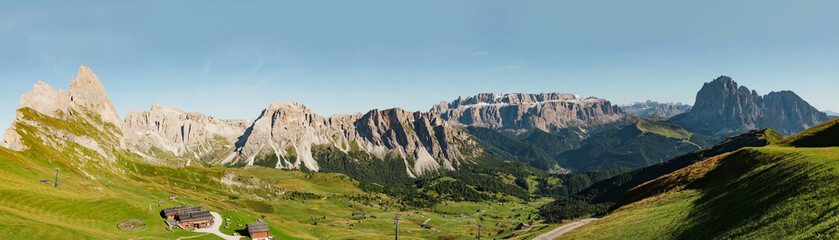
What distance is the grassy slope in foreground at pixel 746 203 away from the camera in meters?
37.2

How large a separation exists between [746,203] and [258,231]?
110181mm

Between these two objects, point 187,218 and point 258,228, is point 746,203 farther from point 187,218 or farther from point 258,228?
point 187,218

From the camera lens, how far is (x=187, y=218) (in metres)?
104

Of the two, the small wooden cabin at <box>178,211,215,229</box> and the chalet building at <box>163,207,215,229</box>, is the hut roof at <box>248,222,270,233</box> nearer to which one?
the small wooden cabin at <box>178,211,215,229</box>

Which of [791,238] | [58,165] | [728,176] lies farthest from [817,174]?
[58,165]

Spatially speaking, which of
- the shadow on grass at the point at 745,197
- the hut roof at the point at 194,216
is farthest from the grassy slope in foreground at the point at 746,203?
the hut roof at the point at 194,216

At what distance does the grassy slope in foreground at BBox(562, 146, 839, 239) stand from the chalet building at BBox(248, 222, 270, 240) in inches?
3369

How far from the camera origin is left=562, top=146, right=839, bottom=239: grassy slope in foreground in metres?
37.2

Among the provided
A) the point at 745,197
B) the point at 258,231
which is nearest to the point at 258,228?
the point at 258,231

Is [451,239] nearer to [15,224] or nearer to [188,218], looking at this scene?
[188,218]

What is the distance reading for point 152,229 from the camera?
90312mm

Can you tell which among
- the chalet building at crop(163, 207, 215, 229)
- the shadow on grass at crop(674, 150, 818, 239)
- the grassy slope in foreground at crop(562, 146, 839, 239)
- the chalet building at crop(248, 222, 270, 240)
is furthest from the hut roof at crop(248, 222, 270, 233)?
the shadow on grass at crop(674, 150, 818, 239)

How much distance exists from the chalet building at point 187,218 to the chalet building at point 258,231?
1343 cm

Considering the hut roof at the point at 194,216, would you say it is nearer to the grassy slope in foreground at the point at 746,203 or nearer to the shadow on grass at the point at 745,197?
the grassy slope in foreground at the point at 746,203
